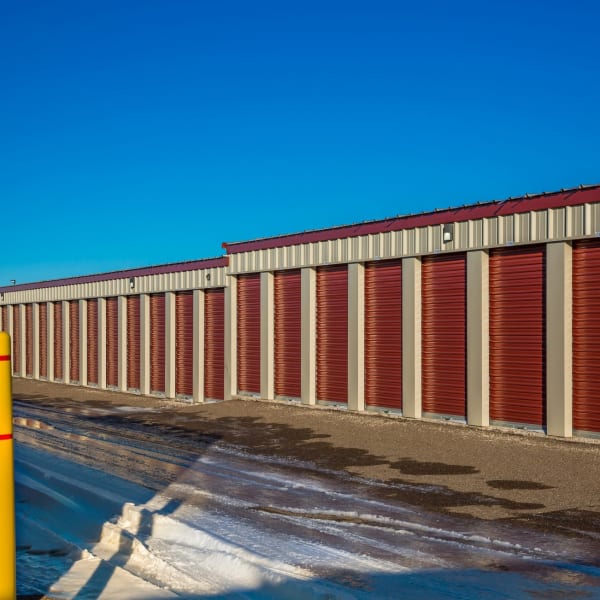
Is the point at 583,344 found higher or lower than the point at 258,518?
higher

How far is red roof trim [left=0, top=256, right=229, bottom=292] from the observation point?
27250 mm

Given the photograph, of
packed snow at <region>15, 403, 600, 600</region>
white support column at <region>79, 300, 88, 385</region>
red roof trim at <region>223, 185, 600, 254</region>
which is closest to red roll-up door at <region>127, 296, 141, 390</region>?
white support column at <region>79, 300, 88, 385</region>

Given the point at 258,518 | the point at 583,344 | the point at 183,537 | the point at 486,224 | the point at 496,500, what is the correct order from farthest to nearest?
the point at 486,224, the point at 583,344, the point at 496,500, the point at 258,518, the point at 183,537

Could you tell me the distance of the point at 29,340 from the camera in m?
43.2

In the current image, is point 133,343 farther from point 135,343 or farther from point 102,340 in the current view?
point 102,340

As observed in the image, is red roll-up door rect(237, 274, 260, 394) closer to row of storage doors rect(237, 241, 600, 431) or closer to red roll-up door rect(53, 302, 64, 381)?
row of storage doors rect(237, 241, 600, 431)

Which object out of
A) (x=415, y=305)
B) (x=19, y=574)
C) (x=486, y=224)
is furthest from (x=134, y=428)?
(x=19, y=574)

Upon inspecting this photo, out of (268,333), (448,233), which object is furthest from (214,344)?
(448,233)

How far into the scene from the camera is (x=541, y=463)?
13.1 m

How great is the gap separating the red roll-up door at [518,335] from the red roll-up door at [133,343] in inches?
749

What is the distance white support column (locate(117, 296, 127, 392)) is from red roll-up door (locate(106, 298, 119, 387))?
63 cm

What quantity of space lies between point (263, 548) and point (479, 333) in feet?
35.6

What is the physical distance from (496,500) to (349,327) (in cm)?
1100

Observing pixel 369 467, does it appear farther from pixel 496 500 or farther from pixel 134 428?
pixel 134 428
